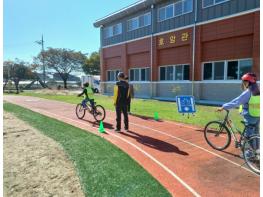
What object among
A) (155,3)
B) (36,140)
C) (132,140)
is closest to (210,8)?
(155,3)

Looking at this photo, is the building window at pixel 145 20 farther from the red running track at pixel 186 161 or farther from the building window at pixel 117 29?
the red running track at pixel 186 161

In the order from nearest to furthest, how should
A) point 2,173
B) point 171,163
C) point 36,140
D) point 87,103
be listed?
1. point 2,173
2. point 171,163
3. point 36,140
4. point 87,103

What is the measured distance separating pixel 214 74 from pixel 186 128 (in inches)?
406

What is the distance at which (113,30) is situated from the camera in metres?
29.6

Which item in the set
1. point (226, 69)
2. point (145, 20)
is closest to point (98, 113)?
point (226, 69)

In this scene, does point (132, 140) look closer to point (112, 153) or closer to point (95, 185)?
point (112, 153)

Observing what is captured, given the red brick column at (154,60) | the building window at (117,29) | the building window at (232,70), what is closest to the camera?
the building window at (232,70)

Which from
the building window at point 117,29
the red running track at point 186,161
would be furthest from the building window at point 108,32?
the red running track at point 186,161

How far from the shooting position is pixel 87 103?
12.4 metres

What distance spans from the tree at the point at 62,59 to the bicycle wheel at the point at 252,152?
183 ft

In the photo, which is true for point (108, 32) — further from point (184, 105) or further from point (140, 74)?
point (184, 105)

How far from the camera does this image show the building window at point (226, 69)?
17500 millimetres

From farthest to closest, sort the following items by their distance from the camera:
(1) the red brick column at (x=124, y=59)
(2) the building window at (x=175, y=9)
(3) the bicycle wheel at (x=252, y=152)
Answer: (1) the red brick column at (x=124, y=59) < (2) the building window at (x=175, y=9) < (3) the bicycle wheel at (x=252, y=152)

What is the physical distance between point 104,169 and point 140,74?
68.9 ft
